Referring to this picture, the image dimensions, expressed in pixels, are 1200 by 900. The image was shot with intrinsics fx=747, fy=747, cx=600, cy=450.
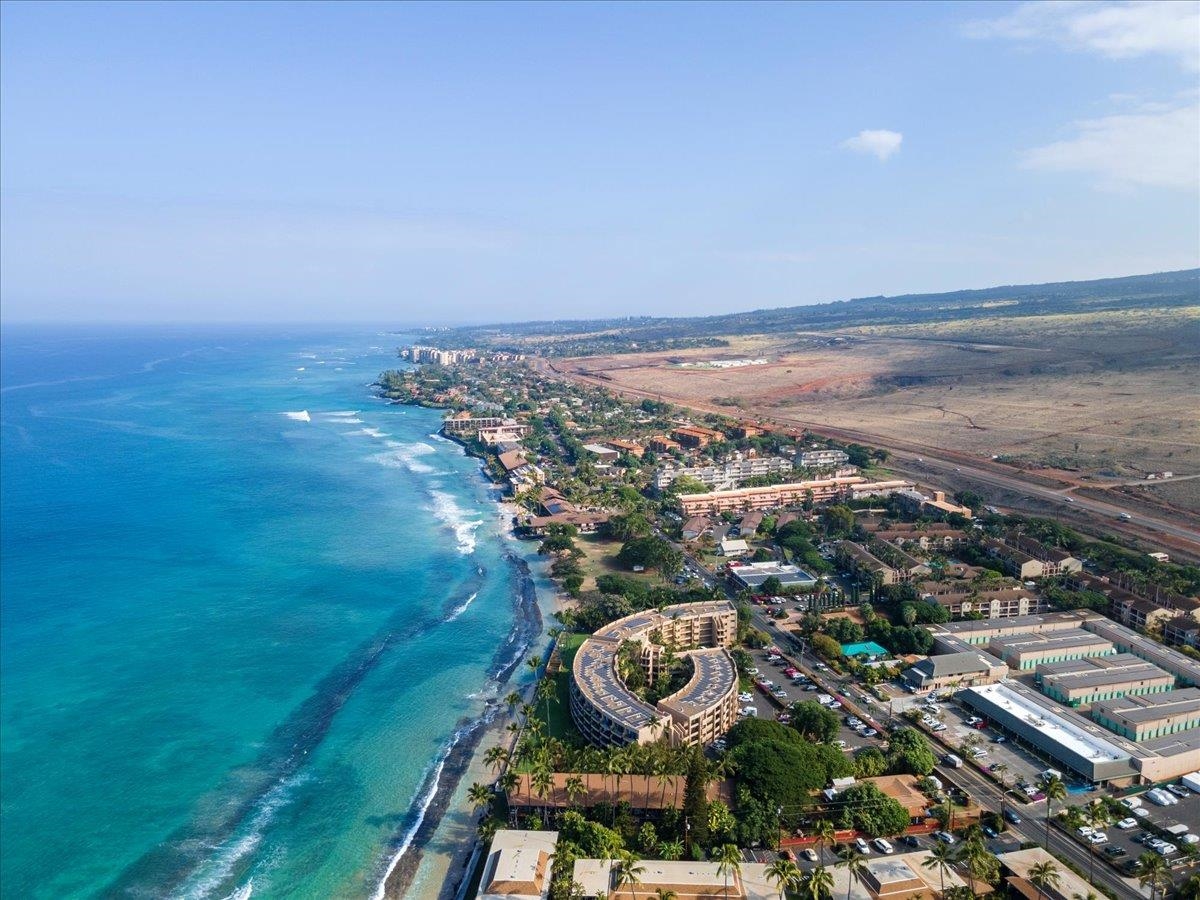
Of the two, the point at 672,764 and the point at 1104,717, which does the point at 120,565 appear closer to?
the point at 672,764

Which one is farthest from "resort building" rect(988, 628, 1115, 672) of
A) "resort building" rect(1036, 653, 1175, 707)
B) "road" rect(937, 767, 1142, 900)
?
"road" rect(937, 767, 1142, 900)

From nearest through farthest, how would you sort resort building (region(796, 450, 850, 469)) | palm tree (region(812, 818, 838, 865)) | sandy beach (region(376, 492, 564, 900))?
palm tree (region(812, 818, 838, 865))
sandy beach (region(376, 492, 564, 900))
resort building (region(796, 450, 850, 469))

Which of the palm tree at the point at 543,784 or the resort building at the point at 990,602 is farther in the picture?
the resort building at the point at 990,602

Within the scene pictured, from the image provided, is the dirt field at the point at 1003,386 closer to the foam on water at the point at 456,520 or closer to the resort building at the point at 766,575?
the resort building at the point at 766,575

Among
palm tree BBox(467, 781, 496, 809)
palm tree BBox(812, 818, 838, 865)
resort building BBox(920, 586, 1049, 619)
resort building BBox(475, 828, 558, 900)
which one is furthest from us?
resort building BBox(920, 586, 1049, 619)

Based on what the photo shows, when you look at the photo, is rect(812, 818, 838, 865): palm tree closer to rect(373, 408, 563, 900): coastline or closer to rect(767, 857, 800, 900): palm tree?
rect(767, 857, 800, 900): palm tree

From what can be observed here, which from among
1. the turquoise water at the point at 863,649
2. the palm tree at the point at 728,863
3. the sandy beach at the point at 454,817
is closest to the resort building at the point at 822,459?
the turquoise water at the point at 863,649

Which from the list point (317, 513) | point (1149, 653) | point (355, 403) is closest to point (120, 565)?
point (317, 513)
